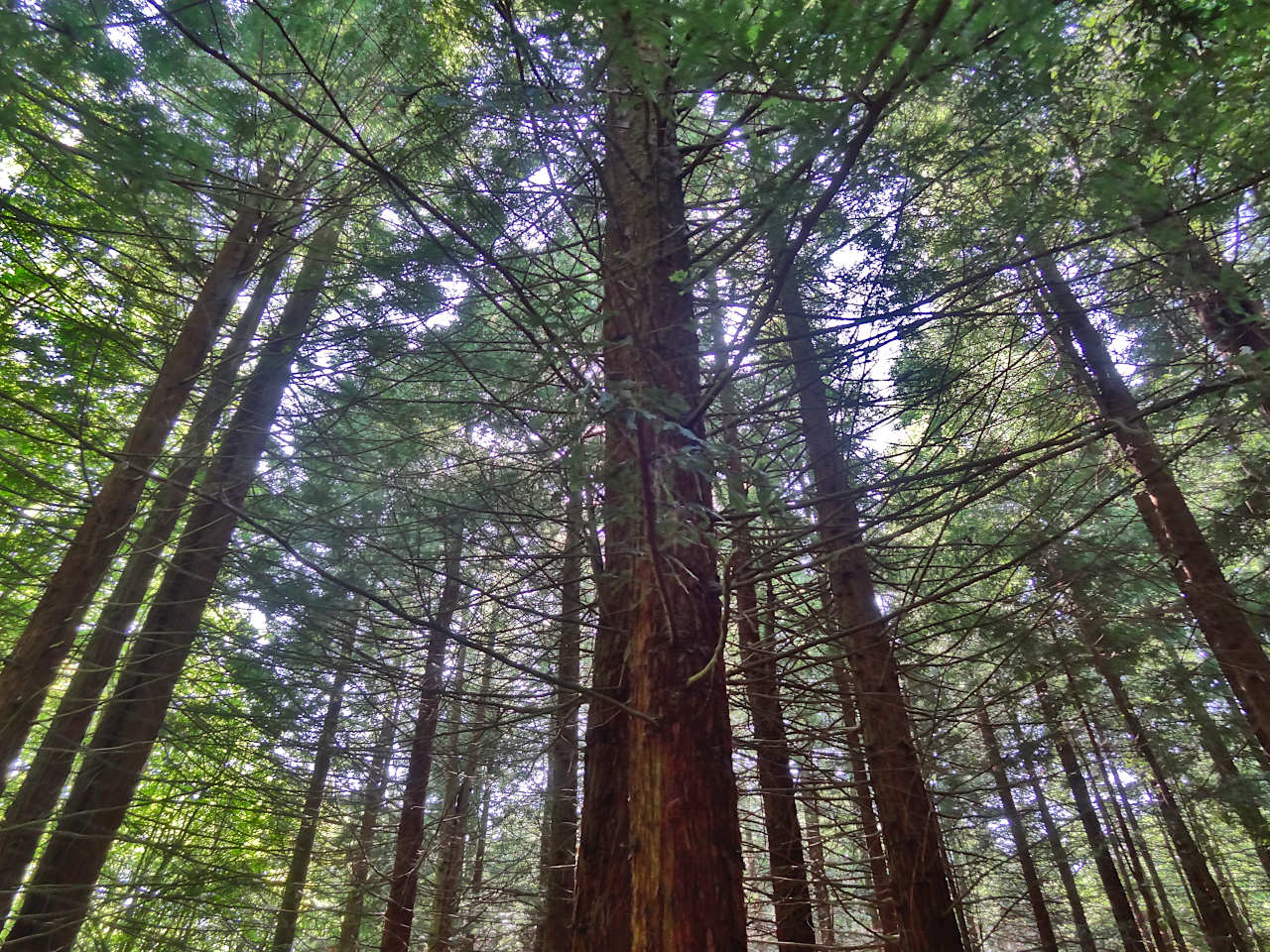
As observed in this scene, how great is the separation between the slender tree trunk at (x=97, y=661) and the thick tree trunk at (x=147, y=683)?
0.47 ft

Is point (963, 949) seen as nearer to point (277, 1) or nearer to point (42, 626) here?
point (42, 626)

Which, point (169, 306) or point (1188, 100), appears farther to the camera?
point (169, 306)

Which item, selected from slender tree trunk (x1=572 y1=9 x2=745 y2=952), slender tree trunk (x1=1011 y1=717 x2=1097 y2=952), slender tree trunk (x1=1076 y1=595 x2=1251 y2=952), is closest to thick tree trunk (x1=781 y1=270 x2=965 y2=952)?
slender tree trunk (x1=1011 y1=717 x2=1097 y2=952)

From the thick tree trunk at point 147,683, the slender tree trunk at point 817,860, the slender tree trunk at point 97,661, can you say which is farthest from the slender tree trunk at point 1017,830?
the slender tree trunk at point 97,661

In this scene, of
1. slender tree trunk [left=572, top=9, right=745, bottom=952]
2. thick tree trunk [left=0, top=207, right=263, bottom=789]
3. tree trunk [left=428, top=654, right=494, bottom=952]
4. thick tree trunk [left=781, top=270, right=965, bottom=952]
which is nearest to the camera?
slender tree trunk [left=572, top=9, right=745, bottom=952]

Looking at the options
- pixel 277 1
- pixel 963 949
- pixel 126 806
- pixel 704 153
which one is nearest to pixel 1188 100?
pixel 704 153

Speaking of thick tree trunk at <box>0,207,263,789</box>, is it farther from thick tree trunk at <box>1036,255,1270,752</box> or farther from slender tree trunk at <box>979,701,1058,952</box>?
thick tree trunk at <box>1036,255,1270,752</box>

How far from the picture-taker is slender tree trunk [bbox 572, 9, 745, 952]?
2027 mm

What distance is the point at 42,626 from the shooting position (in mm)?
3307

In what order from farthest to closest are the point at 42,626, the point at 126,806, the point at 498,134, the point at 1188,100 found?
the point at 498,134 → the point at 126,806 → the point at 42,626 → the point at 1188,100

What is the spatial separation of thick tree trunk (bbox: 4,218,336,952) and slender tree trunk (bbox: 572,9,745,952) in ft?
7.60

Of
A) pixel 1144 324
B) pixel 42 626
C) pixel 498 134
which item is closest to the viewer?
pixel 42 626

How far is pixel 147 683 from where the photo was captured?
415cm

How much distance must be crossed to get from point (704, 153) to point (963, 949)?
4.96m
